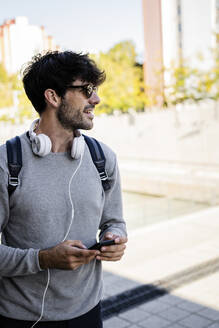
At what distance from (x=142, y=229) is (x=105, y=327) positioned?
9.53 feet

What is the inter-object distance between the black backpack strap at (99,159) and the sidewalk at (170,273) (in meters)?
2.41

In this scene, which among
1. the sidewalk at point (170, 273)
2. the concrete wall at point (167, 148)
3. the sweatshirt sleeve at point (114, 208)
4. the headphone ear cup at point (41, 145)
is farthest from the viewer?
the concrete wall at point (167, 148)

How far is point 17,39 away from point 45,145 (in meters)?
61.3

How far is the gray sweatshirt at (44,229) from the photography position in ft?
4.96

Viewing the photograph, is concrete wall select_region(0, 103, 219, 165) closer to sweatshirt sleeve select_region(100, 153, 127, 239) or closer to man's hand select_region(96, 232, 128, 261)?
sweatshirt sleeve select_region(100, 153, 127, 239)

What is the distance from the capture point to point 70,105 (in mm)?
1656

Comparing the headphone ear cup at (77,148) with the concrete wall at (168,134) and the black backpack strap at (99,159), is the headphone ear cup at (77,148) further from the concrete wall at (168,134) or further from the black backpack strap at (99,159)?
the concrete wall at (168,134)

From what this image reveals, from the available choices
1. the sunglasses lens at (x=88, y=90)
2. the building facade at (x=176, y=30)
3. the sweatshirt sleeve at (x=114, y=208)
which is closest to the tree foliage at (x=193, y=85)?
the building facade at (x=176, y=30)

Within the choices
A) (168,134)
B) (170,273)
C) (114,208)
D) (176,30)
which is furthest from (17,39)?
(114,208)

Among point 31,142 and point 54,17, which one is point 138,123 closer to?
point 31,142

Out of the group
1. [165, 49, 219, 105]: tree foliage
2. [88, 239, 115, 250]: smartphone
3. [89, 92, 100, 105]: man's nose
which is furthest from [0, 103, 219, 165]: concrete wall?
[88, 239, 115, 250]: smartphone

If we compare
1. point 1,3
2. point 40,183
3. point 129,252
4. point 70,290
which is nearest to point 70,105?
point 40,183

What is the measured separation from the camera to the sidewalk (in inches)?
152

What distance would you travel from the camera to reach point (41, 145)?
154cm
